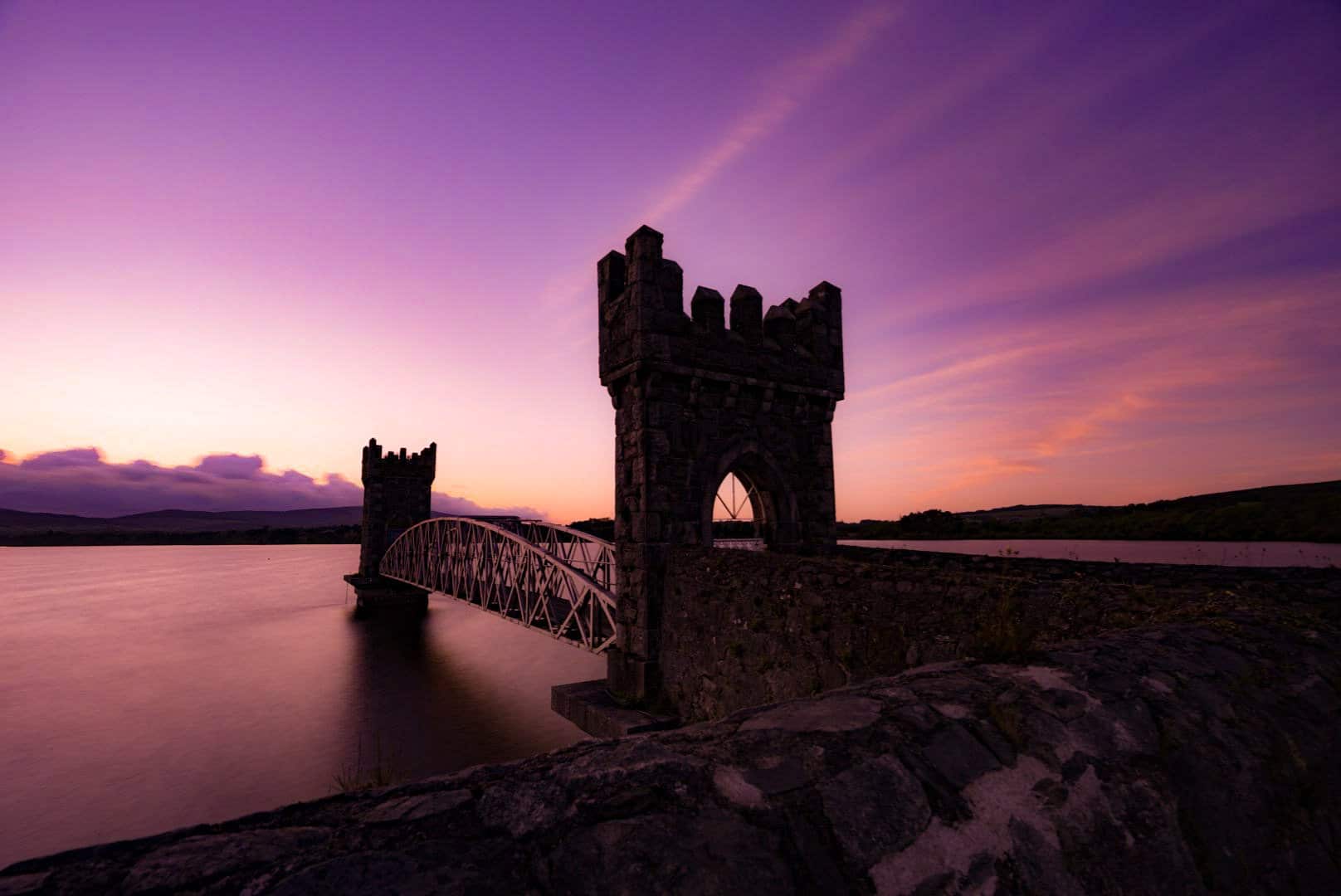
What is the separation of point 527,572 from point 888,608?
55.6ft

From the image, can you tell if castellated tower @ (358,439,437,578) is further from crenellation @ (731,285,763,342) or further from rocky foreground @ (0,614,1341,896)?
rocky foreground @ (0,614,1341,896)

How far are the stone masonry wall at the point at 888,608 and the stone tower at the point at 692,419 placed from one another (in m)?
0.76

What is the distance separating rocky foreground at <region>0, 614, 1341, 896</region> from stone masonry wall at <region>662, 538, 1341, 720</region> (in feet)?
2.28

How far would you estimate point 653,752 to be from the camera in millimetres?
1857

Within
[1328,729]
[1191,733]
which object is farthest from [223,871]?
[1328,729]

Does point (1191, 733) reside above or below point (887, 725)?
below

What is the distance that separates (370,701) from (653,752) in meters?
25.4

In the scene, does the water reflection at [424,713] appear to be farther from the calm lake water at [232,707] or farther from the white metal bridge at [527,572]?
the white metal bridge at [527,572]

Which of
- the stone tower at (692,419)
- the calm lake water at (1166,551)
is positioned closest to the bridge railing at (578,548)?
Result: the stone tower at (692,419)

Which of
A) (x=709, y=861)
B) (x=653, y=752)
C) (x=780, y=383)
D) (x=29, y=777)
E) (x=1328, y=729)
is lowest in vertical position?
(x=29, y=777)

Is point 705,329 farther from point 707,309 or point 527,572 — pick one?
point 527,572

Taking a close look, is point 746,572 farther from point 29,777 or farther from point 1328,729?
point 29,777

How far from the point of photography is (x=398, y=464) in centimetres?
4262

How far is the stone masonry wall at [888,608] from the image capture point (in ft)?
14.2
